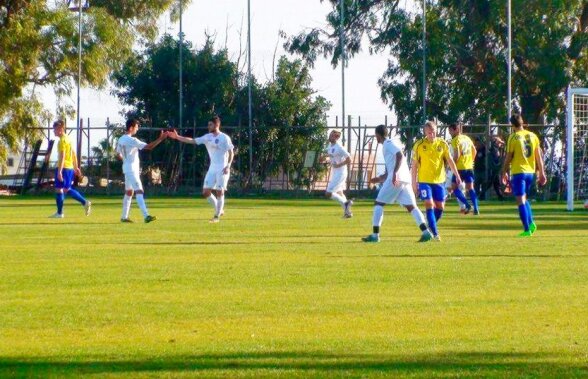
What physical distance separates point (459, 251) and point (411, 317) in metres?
7.37

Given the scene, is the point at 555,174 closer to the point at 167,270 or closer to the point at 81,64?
the point at 81,64

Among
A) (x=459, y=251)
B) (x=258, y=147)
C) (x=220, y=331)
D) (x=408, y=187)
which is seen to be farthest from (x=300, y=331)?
(x=258, y=147)

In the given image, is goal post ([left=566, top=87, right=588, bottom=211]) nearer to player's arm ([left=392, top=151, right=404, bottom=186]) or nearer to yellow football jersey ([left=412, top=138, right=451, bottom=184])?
yellow football jersey ([left=412, top=138, right=451, bottom=184])

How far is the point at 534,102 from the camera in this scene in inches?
2140

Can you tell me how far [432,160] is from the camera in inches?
874

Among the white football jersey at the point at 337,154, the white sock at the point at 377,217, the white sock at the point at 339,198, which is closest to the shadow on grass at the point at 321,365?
the white sock at the point at 377,217

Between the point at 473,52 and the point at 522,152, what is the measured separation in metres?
33.5

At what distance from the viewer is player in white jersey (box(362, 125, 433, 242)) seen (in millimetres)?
20641

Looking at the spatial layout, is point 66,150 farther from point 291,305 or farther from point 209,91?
point 209,91

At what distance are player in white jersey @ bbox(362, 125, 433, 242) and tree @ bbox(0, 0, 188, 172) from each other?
35750mm

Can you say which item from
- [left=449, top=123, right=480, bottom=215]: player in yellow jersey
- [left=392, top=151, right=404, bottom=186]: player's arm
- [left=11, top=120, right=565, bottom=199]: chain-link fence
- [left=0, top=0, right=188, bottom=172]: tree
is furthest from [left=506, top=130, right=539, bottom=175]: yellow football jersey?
[left=0, top=0, right=188, bottom=172]: tree

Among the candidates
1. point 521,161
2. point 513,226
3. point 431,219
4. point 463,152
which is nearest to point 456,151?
point 463,152

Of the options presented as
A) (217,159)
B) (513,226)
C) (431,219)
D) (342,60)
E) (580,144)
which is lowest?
(513,226)

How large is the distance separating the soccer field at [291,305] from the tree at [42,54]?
33249mm
